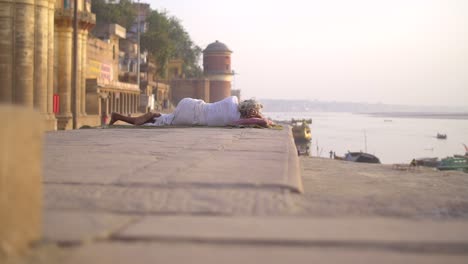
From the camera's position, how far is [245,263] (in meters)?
1.60

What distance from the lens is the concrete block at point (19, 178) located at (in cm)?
157

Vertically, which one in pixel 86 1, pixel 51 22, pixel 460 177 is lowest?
pixel 460 177

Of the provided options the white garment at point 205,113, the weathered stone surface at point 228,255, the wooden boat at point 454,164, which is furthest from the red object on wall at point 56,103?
the weathered stone surface at point 228,255

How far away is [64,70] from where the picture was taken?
2148 cm

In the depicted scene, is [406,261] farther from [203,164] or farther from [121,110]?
[121,110]

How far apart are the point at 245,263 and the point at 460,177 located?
4123 mm

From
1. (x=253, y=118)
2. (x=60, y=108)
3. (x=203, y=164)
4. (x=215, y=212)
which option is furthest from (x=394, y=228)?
(x=60, y=108)

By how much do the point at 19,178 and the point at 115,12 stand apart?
140ft

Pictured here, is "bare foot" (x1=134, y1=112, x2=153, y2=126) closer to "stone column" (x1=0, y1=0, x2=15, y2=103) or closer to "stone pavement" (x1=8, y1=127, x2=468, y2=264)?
"stone pavement" (x1=8, y1=127, x2=468, y2=264)

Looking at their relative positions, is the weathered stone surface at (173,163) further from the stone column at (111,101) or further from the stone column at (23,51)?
the stone column at (111,101)

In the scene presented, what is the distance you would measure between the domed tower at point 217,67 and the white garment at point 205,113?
157ft

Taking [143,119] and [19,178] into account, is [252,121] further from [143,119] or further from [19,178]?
[19,178]

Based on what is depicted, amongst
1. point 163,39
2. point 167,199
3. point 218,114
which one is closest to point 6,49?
point 218,114

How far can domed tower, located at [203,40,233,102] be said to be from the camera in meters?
56.4
